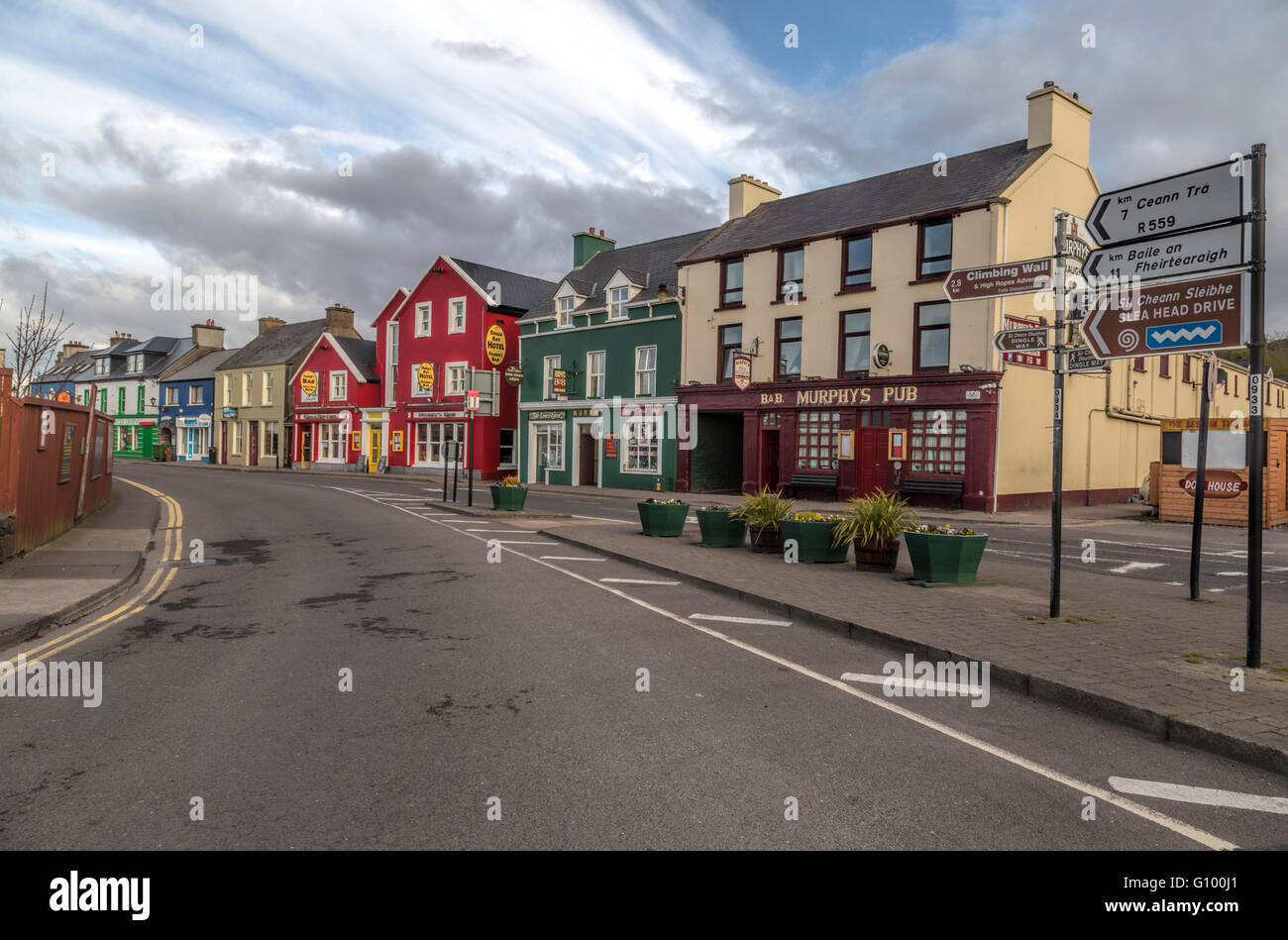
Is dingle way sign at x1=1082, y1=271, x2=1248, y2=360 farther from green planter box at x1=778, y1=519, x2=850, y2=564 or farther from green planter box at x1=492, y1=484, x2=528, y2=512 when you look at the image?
green planter box at x1=492, y1=484, x2=528, y2=512

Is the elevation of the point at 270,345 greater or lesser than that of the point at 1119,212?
greater

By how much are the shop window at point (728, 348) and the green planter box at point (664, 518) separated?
652 inches

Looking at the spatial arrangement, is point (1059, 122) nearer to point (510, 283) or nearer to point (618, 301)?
point (618, 301)

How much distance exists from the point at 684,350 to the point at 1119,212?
84.6 ft

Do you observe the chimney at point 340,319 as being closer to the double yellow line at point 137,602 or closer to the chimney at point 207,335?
the chimney at point 207,335

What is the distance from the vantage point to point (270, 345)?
56.2 metres

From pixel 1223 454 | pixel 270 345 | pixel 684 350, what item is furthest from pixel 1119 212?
pixel 270 345

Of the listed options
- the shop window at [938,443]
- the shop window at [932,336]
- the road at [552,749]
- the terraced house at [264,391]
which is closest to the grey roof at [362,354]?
the terraced house at [264,391]

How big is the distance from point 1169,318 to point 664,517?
9.74m

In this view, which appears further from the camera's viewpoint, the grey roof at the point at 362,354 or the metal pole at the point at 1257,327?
the grey roof at the point at 362,354

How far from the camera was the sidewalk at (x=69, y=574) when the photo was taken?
795 centimetres

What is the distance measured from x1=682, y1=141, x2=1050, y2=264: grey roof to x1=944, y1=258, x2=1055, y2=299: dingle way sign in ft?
57.4

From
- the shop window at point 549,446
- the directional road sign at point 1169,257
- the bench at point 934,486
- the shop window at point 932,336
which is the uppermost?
the shop window at point 932,336
